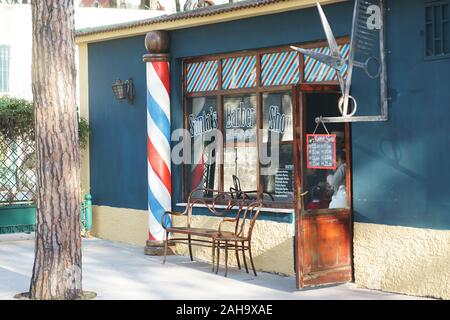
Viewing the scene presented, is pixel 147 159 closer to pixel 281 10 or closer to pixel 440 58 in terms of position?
pixel 281 10

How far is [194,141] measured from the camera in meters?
12.6

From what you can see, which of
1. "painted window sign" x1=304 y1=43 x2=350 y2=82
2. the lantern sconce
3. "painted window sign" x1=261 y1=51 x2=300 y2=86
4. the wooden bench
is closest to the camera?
"painted window sign" x1=304 y1=43 x2=350 y2=82

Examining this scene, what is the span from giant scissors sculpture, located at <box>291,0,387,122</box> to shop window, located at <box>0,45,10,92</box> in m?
18.2

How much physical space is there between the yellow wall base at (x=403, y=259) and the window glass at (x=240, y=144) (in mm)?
2173

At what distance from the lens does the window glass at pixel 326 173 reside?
979 cm

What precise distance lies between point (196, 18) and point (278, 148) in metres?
2.08

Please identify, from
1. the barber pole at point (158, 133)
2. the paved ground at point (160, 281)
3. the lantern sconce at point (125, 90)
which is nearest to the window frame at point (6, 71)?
the lantern sconce at point (125, 90)

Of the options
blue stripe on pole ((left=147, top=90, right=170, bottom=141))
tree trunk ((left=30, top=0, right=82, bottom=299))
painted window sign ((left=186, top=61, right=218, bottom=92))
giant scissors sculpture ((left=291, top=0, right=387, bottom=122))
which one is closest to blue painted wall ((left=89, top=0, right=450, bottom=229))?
giant scissors sculpture ((left=291, top=0, right=387, bottom=122))

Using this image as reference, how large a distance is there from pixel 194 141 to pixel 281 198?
1.94 metres

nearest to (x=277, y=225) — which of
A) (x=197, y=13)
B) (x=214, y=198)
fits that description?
(x=214, y=198)

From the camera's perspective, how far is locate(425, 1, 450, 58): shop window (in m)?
8.98

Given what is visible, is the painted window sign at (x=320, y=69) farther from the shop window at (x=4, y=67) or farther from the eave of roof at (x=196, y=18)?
the shop window at (x=4, y=67)

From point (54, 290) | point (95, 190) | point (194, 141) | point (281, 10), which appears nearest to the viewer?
point (54, 290)

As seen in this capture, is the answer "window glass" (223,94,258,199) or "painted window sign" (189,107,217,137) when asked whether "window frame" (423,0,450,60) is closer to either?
"window glass" (223,94,258,199)
